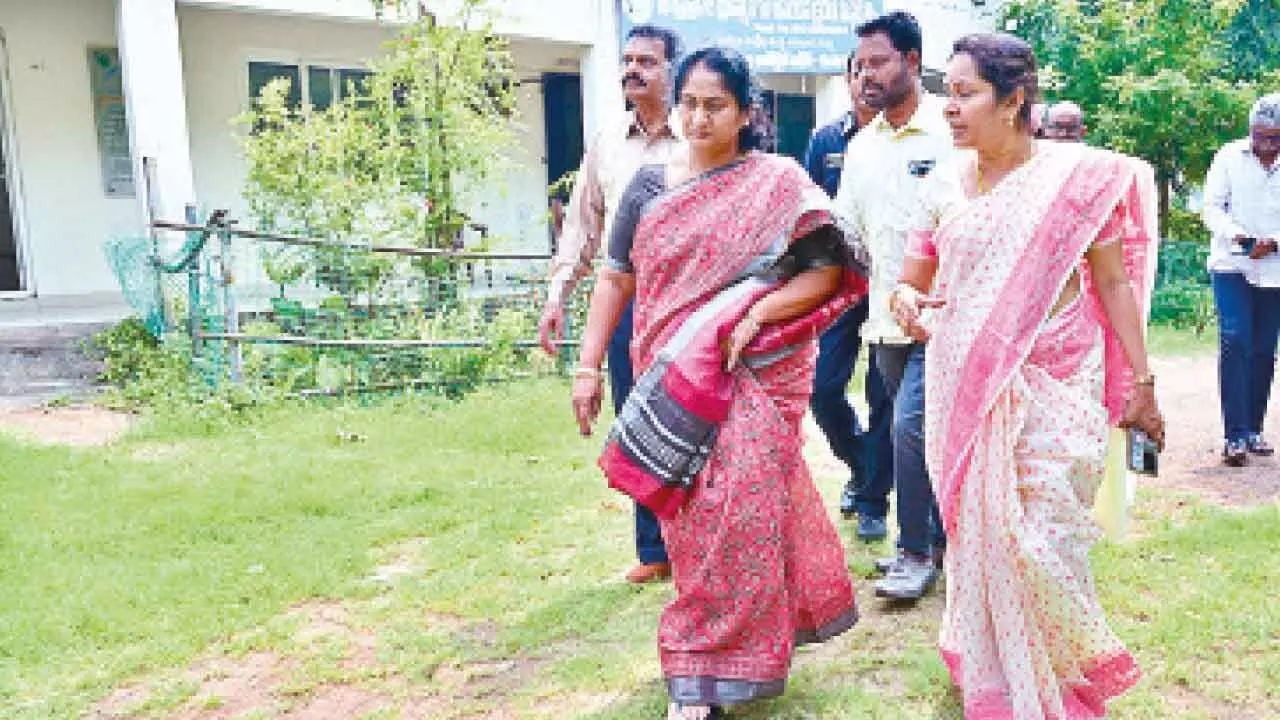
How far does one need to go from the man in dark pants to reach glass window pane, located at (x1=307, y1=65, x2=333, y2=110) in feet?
26.8

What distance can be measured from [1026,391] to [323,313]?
588 centimetres

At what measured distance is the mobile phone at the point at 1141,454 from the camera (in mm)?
2881

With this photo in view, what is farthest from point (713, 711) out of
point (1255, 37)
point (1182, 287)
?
point (1255, 37)

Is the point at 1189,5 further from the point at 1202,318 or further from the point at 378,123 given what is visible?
the point at 378,123

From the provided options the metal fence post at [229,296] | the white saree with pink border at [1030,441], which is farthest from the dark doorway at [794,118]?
the white saree with pink border at [1030,441]

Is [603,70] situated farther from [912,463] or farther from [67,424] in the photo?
[912,463]

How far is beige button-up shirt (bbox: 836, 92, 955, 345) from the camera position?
3717 millimetres

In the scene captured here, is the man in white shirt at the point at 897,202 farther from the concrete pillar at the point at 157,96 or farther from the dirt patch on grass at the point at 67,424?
the concrete pillar at the point at 157,96

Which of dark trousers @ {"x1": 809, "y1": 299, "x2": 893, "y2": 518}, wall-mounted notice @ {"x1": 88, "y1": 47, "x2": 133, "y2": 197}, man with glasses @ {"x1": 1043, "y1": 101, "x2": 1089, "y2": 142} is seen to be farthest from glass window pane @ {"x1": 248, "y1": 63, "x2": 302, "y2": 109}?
dark trousers @ {"x1": 809, "y1": 299, "x2": 893, "y2": 518}

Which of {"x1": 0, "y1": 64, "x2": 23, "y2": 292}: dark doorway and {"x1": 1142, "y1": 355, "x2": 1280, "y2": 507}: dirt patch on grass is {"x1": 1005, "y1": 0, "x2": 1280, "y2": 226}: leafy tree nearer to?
{"x1": 1142, "y1": 355, "x2": 1280, "y2": 507}: dirt patch on grass

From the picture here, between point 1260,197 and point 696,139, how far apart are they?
13.4 ft

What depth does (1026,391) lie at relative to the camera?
263cm

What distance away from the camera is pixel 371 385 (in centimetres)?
750

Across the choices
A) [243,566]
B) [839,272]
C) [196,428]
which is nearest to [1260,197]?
[839,272]
